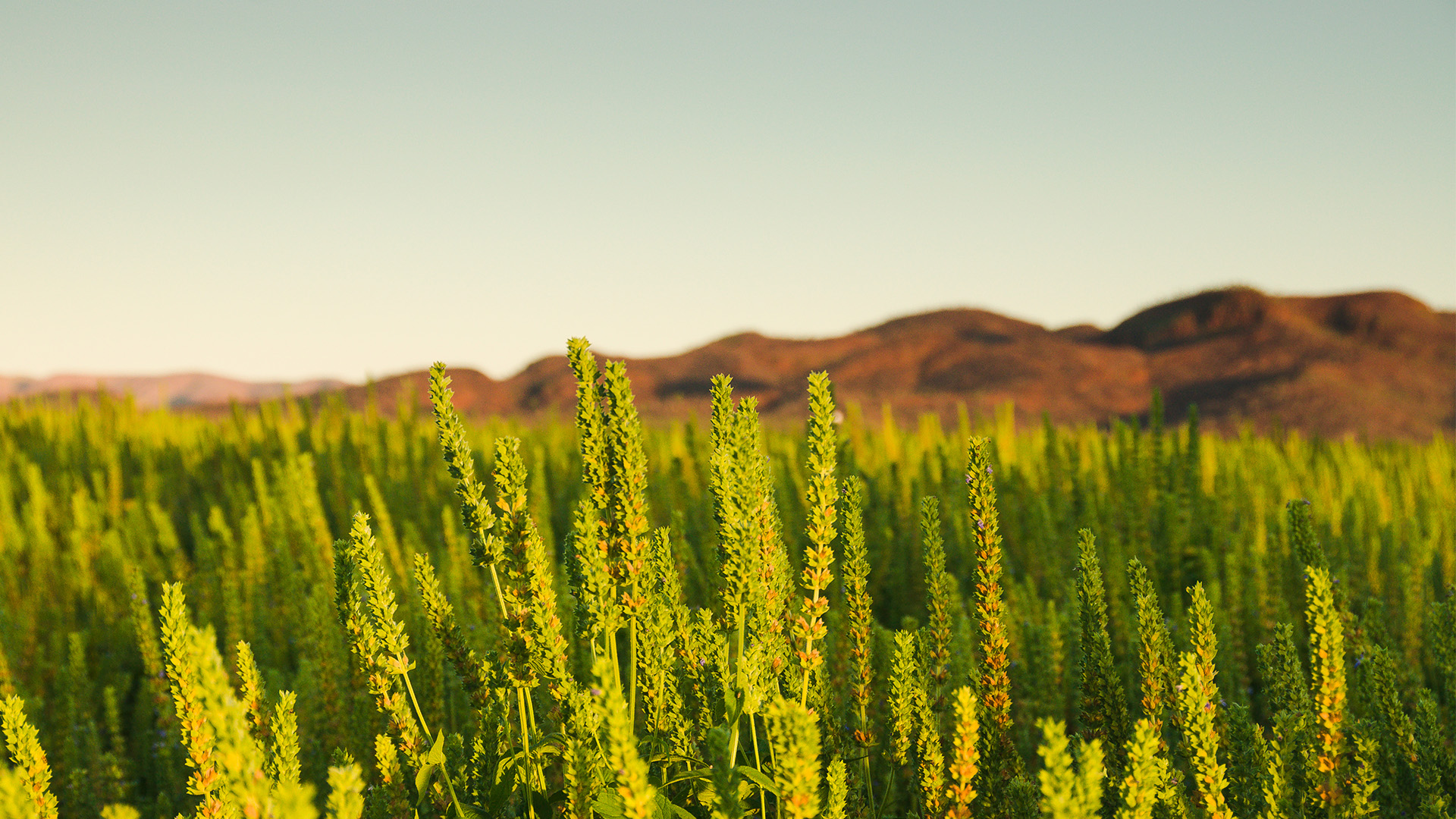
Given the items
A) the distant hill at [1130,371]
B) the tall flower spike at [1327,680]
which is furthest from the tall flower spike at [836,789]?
the distant hill at [1130,371]

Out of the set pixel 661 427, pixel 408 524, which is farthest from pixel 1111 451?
pixel 408 524

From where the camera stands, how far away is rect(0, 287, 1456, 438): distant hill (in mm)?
12383

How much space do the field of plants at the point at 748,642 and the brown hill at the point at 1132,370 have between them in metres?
6.04

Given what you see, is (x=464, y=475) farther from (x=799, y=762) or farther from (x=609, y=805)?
(x=799, y=762)

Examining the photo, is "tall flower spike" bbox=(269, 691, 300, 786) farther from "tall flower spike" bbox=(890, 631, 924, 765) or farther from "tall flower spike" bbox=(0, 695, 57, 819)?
"tall flower spike" bbox=(890, 631, 924, 765)

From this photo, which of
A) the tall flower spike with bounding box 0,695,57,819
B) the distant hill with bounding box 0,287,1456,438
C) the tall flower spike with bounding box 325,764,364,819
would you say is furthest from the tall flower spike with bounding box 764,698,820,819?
the distant hill with bounding box 0,287,1456,438

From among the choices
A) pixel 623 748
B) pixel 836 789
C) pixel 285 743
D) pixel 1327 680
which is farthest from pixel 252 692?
pixel 1327 680

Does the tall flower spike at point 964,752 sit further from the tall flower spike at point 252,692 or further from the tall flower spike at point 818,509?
the tall flower spike at point 252,692

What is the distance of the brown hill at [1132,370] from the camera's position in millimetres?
12414

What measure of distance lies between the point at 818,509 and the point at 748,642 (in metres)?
0.51

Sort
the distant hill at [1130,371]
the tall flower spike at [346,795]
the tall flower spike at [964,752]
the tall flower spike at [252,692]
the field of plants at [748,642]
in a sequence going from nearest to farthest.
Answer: the tall flower spike at [346,795]
the tall flower spike at [964,752]
the field of plants at [748,642]
the tall flower spike at [252,692]
the distant hill at [1130,371]

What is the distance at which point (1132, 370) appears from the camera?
54.2 ft

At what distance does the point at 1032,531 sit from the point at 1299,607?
1.27 meters

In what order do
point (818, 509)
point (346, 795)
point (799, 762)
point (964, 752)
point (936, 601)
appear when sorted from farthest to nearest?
point (936, 601) → point (818, 509) → point (964, 752) → point (799, 762) → point (346, 795)
